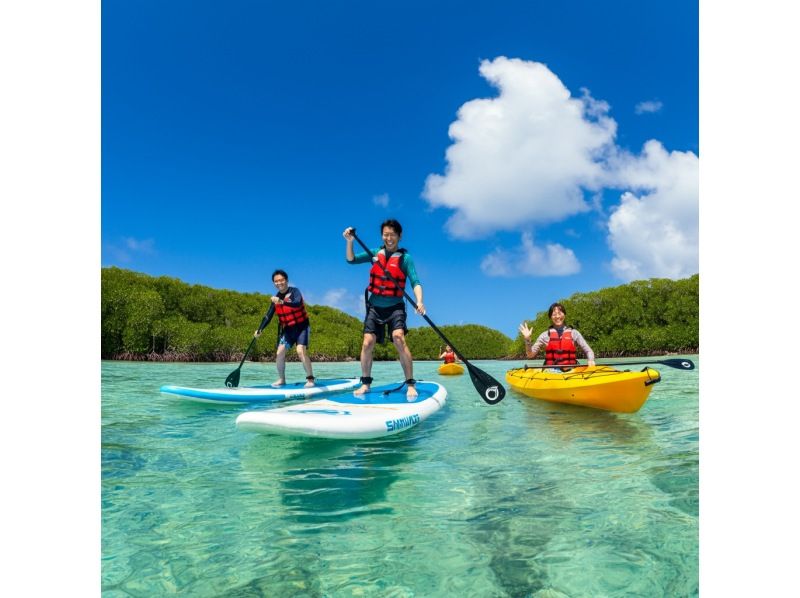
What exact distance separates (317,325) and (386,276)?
143 feet

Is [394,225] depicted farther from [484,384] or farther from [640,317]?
[640,317]

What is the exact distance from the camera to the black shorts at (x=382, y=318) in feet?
19.5

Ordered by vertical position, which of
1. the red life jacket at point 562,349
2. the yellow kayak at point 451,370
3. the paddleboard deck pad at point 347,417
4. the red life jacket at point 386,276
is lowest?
the yellow kayak at point 451,370

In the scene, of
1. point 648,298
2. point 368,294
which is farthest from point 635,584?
point 648,298

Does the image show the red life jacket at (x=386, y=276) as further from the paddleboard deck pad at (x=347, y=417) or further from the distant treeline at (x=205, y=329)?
the distant treeline at (x=205, y=329)

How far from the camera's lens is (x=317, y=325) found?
159 ft

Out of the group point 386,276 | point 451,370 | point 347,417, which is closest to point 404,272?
point 386,276

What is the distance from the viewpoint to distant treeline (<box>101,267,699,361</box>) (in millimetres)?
32188

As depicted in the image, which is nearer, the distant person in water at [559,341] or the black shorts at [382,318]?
the black shorts at [382,318]

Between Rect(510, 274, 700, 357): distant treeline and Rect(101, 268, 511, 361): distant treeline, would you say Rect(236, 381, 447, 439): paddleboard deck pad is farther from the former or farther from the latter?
Rect(510, 274, 700, 357): distant treeline

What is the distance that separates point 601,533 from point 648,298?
174ft

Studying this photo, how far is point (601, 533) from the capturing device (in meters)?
2.42

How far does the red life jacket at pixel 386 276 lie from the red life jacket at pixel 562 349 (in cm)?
314

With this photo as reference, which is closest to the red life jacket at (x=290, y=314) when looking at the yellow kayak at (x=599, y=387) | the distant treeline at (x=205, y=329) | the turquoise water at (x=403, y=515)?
the turquoise water at (x=403, y=515)
